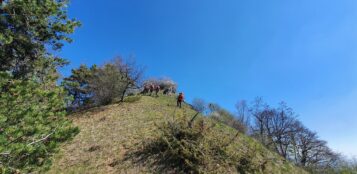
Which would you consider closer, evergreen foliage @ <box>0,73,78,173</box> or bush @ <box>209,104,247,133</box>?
evergreen foliage @ <box>0,73,78,173</box>

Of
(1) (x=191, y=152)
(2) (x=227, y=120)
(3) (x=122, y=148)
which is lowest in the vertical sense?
(1) (x=191, y=152)

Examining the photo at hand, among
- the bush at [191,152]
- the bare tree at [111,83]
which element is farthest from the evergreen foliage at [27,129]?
the bare tree at [111,83]

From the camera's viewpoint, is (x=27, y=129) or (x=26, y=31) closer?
(x=27, y=129)

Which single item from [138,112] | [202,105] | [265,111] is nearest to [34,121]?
[138,112]

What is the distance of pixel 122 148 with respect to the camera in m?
13.0

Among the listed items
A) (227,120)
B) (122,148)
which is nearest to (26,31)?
(122,148)

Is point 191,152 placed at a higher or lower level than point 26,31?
lower

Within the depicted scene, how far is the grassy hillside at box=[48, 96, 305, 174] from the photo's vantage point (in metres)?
11.0

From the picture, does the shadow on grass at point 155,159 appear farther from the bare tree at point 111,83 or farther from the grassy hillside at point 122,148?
the bare tree at point 111,83

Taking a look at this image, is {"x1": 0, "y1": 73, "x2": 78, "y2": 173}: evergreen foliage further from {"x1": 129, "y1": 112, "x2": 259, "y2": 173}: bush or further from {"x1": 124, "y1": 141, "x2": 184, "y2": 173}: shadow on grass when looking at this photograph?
{"x1": 129, "y1": 112, "x2": 259, "y2": 173}: bush

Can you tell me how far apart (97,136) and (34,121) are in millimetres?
9097

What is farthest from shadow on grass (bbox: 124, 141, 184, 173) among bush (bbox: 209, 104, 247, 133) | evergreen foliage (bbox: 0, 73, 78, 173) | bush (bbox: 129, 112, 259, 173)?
bush (bbox: 209, 104, 247, 133)

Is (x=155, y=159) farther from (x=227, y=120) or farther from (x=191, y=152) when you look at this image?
(x=227, y=120)

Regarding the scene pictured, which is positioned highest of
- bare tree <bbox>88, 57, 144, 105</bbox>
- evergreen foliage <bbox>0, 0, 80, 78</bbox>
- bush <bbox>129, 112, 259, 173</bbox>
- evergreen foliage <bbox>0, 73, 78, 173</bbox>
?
bare tree <bbox>88, 57, 144, 105</bbox>
